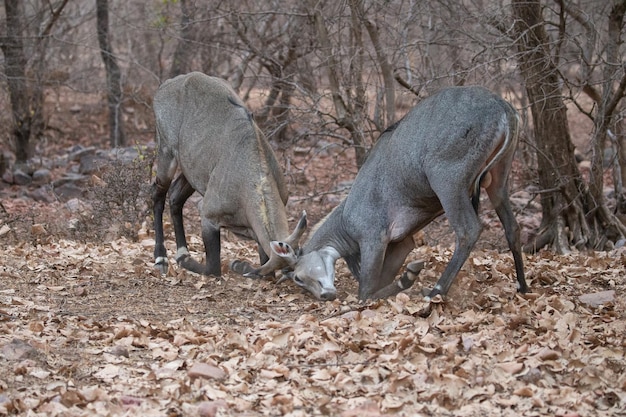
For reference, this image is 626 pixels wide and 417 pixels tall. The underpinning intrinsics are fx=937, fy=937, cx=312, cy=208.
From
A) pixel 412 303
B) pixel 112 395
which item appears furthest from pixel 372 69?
pixel 112 395

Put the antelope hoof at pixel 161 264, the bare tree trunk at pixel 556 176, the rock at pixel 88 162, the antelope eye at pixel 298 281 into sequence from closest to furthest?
the antelope eye at pixel 298 281 → the antelope hoof at pixel 161 264 → the bare tree trunk at pixel 556 176 → the rock at pixel 88 162

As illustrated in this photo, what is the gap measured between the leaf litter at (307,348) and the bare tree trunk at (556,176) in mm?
2453

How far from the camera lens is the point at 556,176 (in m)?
11.4

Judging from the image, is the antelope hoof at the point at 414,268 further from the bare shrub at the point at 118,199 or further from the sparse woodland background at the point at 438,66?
the bare shrub at the point at 118,199

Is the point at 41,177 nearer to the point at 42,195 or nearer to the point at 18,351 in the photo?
the point at 42,195

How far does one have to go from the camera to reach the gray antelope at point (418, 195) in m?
7.67

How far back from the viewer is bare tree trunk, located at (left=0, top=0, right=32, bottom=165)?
58.4 feet

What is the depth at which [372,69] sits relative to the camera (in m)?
13.0

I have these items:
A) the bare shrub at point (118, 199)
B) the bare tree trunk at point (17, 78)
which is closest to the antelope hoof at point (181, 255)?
the bare shrub at point (118, 199)

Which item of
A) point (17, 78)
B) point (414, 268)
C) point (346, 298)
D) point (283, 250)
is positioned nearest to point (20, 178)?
point (17, 78)

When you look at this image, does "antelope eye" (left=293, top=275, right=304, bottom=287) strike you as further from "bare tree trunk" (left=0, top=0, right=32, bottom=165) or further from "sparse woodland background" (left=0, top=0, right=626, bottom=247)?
"bare tree trunk" (left=0, top=0, right=32, bottom=165)

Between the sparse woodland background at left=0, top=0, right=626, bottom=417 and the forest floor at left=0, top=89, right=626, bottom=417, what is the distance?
2 cm

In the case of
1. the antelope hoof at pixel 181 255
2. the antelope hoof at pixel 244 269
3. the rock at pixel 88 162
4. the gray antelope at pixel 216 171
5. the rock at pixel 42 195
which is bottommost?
the rock at pixel 42 195

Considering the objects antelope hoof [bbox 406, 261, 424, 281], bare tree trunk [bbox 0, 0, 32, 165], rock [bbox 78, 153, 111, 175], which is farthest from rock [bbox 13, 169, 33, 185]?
antelope hoof [bbox 406, 261, 424, 281]
